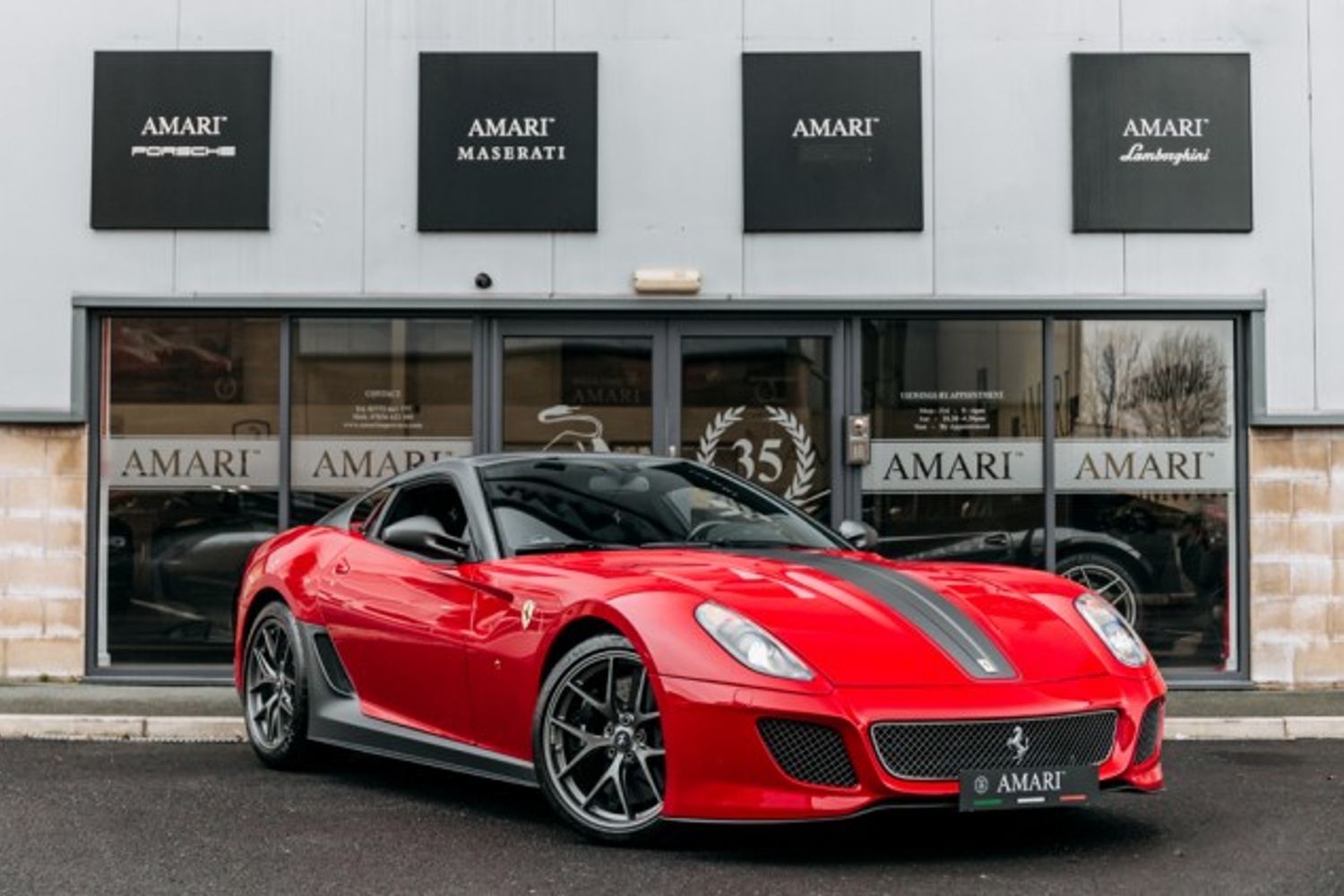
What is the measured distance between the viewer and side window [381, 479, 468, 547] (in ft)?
24.9

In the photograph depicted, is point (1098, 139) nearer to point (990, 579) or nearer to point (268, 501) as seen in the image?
point (268, 501)

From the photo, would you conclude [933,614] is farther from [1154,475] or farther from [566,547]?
[1154,475]

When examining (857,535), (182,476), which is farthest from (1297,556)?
(182,476)

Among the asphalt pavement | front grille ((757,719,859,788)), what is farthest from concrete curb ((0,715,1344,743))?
front grille ((757,719,859,788))

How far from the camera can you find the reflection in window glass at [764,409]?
1274cm

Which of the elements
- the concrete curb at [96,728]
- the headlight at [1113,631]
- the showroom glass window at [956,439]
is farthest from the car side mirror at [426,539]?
the showroom glass window at [956,439]

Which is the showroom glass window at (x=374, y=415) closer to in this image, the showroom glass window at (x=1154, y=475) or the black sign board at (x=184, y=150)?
the black sign board at (x=184, y=150)

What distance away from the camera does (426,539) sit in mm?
7098

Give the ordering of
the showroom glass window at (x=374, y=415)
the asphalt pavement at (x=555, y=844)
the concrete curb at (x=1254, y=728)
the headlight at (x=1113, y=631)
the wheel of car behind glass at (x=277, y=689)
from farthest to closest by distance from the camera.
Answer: the showroom glass window at (x=374, y=415), the concrete curb at (x=1254, y=728), the wheel of car behind glass at (x=277, y=689), the headlight at (x=1113, y=631), the asphalt pavement at (x=555, y=844)

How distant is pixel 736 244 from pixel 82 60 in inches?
173

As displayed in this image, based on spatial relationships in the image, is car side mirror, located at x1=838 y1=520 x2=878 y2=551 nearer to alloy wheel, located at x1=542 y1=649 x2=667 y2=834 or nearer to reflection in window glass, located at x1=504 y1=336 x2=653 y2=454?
alloy wheel, located at x1=542 y1=649 x2=667 y2=834

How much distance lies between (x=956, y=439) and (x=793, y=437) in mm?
1043

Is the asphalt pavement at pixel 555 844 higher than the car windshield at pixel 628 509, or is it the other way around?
the car windshield at pixel 628 509

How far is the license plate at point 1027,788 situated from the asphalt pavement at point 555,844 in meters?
0.20
